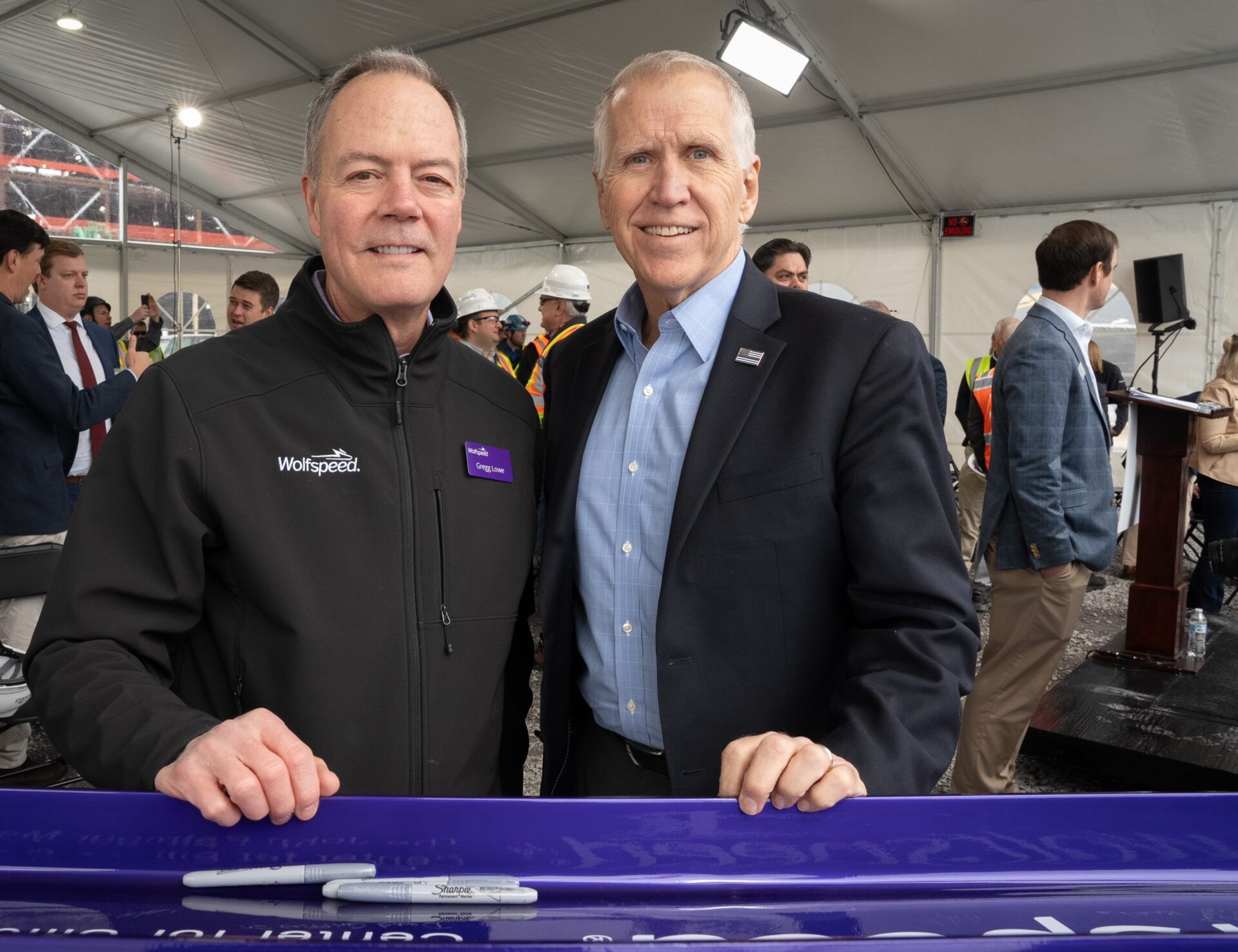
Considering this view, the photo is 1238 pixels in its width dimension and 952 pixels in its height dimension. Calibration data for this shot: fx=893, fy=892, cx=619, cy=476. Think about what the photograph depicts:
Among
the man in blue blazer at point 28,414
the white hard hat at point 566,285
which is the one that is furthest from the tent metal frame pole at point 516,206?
the man in blue blazer at point 28,414

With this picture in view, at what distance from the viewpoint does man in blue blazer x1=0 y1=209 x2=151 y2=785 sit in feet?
11.6

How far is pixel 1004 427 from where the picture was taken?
3.28m

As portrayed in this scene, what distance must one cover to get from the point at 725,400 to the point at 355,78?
2.51 ft


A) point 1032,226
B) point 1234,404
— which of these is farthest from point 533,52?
point 1234,404

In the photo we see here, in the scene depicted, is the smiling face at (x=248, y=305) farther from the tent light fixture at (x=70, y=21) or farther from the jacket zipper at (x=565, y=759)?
the tent light fixture at (x=70, y=21)

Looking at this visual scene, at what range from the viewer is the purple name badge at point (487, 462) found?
4.69ft

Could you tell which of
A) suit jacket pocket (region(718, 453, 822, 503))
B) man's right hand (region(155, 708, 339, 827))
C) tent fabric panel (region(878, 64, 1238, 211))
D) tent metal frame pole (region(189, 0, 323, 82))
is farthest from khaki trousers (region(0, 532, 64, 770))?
tent fabric panel (region(878, 64, 1238, 211))

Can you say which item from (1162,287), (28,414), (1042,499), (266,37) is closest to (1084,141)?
(1162,287)

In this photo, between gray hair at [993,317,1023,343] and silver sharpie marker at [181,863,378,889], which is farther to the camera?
gray hair at [993,317,1023,343]

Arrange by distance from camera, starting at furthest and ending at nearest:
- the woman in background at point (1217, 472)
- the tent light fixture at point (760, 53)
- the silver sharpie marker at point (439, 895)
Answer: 1. the tent light fixture at point (760, 53)
2. the woman in background at point (1217, 472)
3. the silver sharpie marker at point (439, 895)

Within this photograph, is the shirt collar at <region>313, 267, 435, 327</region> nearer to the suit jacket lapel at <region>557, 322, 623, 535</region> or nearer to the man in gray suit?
the suit jacket lapel at <region>557, 322, 623, 535</region>

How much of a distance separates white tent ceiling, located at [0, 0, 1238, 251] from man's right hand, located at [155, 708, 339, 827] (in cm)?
796

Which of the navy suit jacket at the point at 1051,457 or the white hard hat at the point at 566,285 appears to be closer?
the navy suit jacket at the point at 1051,457

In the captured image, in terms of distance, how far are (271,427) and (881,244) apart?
10.9 m
